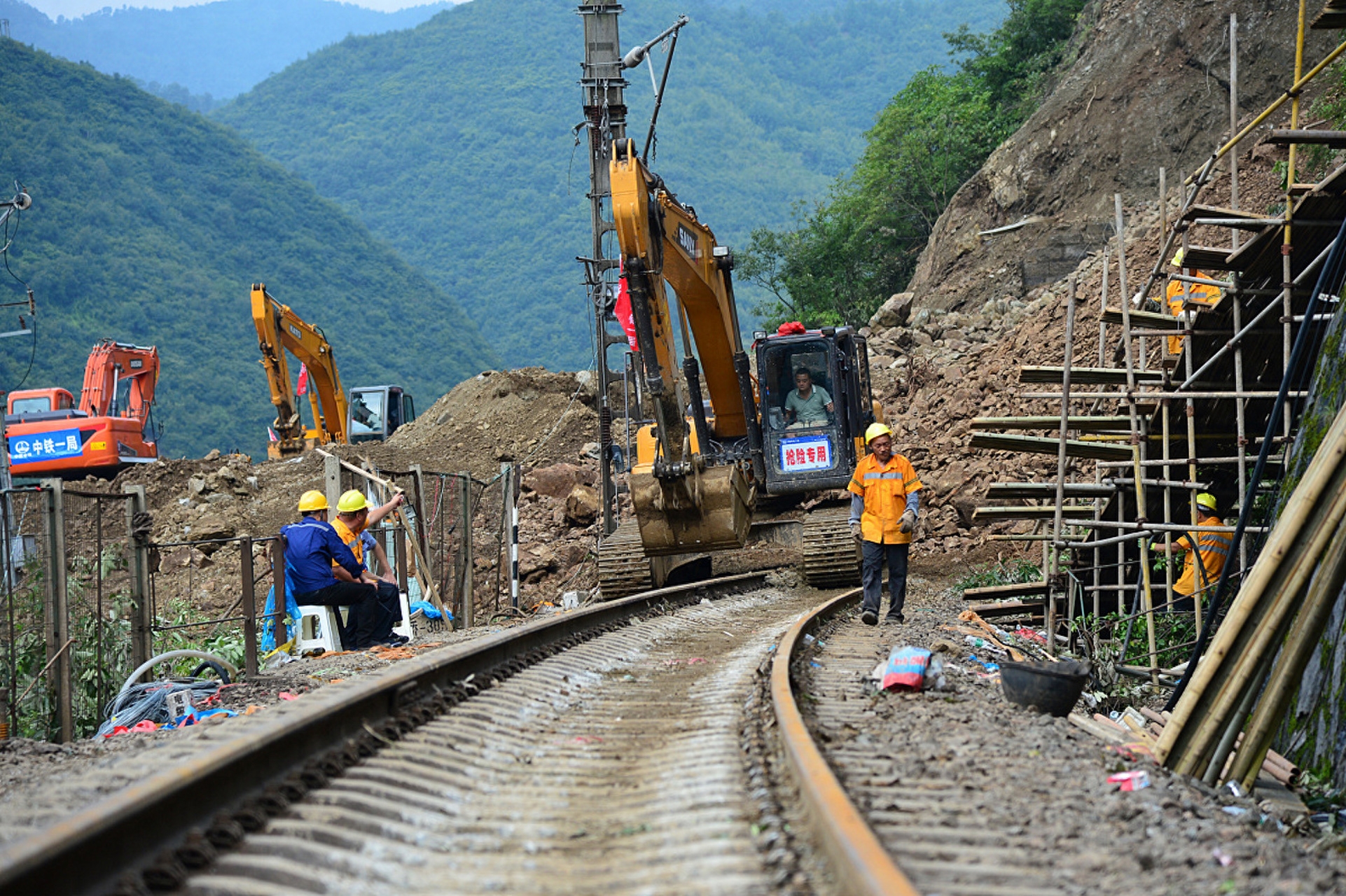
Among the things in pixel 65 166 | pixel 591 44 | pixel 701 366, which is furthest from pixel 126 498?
pixel 65 166

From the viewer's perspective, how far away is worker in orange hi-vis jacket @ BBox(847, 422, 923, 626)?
1119 centimetres

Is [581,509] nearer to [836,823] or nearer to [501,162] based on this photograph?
[836,823]

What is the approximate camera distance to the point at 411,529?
1317 centimetres

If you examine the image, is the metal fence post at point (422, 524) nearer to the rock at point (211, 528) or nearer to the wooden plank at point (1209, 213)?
the wooden plank at point (1209, 213)

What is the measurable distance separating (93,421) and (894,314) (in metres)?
20.2

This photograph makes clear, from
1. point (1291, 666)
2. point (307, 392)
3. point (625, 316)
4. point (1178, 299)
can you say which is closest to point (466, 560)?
point (625, 316)

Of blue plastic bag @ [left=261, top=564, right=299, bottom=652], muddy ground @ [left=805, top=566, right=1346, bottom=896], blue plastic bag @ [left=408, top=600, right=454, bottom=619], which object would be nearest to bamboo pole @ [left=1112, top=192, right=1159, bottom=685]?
muddy ground @ [left=805, top=566, right=1346, bottom=896]

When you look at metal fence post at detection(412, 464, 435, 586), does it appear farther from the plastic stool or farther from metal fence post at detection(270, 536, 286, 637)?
the plastic stool

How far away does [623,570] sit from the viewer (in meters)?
15.1

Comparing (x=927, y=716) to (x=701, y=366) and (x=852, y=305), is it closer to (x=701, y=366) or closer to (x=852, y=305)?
(x=701, y=366)

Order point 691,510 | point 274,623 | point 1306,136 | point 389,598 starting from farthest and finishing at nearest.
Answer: point 691,510 < point 274,623 < point 389,598 < point 1306,136

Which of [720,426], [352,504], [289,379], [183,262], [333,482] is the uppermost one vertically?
[183,262]

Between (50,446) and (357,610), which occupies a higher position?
(50,446)

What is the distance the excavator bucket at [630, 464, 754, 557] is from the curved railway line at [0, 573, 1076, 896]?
6703 mm
